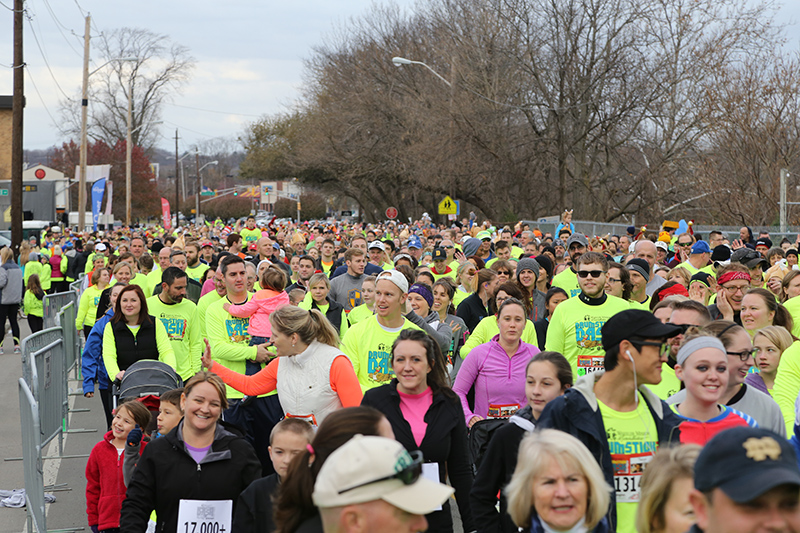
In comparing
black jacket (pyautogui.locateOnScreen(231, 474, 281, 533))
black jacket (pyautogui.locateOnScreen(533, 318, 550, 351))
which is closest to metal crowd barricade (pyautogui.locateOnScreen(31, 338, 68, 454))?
black jacket (pyautogui.locateOnScreen(231, 474, 281, 533))

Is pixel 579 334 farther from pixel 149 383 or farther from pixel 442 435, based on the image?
pixel 149 383

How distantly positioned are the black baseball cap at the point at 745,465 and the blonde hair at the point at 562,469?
1.36 m

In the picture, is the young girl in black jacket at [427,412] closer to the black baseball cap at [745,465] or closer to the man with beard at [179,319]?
the black baseball cap at [745,465]

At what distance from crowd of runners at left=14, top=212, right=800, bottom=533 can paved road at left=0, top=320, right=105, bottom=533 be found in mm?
970

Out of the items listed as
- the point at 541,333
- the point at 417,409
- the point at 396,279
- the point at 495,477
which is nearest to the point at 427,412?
the point at 417,409

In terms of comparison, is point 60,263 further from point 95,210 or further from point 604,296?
point 604,296

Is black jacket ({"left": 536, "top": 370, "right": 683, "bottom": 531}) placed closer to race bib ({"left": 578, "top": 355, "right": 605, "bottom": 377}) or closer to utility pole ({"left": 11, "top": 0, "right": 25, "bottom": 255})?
race bib ({"left": 578, "top": 355, "right": 605, "bottom": 377})

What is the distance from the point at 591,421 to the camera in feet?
12.9

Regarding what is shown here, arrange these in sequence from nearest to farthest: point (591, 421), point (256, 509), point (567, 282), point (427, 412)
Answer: point (591, 421) → point (256, 509) → point (427, 412) → point (567, 282)

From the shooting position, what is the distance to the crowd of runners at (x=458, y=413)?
241 centimetres

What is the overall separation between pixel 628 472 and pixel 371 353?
2666 millimetres

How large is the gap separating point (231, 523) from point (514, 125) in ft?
125

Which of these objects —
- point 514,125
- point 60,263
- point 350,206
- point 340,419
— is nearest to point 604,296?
point 340,419

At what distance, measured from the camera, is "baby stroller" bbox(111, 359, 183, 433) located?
280 inches
